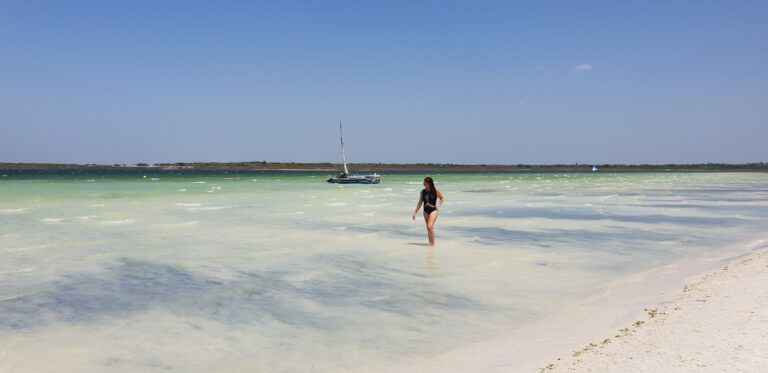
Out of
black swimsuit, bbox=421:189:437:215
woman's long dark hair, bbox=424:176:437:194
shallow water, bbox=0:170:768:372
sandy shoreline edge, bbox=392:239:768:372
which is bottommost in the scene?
shallow water, bbox=0:170:768:372

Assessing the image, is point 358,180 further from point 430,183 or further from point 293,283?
point 293,283

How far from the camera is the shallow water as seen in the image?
7.98 metres

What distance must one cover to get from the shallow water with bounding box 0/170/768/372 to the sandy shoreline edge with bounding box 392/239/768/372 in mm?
548

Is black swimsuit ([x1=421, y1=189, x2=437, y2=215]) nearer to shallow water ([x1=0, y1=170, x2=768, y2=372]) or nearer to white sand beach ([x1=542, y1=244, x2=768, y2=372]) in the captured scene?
shallow water ([x1=0, y1=170, x2=768, y2=372])

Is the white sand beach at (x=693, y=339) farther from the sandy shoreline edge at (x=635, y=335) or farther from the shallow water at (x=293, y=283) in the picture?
the shallow water at (x=293, y=283)

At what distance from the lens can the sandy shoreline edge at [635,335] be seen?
643cm

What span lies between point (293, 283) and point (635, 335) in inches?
291

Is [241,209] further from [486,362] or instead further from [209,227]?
[486,362]

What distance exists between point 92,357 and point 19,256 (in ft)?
35.6

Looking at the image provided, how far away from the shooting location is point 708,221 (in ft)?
85.0

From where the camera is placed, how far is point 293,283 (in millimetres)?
12562

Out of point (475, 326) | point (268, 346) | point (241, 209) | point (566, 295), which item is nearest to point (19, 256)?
point (268, 346)

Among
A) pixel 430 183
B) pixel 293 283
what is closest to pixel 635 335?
pixel 293 283

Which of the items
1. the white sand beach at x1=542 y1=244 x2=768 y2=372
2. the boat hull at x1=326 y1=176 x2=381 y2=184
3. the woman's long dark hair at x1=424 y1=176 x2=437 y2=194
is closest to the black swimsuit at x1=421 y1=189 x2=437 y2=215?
the woman's long dark hair at x1=424 y1=176 x2=437 y2=194
